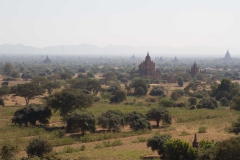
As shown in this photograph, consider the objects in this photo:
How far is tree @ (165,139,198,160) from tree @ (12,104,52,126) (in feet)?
64.8

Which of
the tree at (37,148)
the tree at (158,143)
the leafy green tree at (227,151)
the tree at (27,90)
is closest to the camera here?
the leafy green tree at (227,151)

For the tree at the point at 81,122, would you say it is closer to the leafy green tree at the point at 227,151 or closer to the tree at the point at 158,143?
the tree at the point at 158,143

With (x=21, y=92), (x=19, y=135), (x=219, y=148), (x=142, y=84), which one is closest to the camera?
(x=219, y=148)

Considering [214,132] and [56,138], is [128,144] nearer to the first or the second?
[56,138]

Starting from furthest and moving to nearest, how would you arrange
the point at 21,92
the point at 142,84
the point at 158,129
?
the point at 142,84, the point at 21,92, the point at 158,129

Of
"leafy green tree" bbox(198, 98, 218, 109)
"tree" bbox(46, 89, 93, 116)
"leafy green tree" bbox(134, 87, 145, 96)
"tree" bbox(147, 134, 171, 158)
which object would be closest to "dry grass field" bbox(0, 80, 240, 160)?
"tree" bbox(147, 134, 171, 158)

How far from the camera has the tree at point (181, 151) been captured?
1870cm

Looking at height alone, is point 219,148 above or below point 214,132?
above

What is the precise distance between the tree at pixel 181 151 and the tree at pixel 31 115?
64.8 feet

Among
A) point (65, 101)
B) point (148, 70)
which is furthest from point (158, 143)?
point (148, 70)

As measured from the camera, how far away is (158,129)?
33938 millimetres

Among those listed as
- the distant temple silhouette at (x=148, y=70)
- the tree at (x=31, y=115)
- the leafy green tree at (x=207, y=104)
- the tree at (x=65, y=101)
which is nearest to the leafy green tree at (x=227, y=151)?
the tree at (x=65, y=101)

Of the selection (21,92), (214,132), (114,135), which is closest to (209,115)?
(214,132)

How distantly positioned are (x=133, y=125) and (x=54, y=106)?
1056 centimetres
